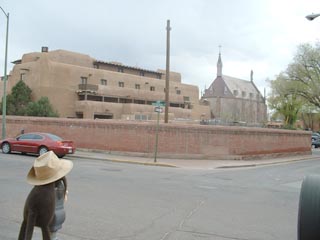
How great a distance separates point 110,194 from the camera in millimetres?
10547

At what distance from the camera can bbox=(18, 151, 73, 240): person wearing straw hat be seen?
3.92 metres

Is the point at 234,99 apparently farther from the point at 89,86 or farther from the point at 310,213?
the point at 310,213

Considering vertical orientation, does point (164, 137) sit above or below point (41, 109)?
below

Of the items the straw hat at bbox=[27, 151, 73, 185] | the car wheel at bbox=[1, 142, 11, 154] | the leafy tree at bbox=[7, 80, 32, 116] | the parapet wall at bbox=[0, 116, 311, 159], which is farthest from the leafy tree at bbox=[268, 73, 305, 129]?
the straw hat at bbox=[27, 151, 73, 185]

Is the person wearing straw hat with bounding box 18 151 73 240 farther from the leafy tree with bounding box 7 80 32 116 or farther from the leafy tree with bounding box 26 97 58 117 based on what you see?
the leafy tree with bounding box 7 80 32 116

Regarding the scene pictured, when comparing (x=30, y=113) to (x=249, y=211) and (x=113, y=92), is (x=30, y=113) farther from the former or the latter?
(x=249, y=211)

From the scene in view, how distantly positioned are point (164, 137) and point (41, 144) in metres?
7.51

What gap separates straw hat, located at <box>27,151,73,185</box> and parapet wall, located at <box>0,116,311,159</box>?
70.7 feet

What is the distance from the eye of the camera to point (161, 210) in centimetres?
881

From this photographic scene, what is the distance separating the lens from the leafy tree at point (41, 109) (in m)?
59.0

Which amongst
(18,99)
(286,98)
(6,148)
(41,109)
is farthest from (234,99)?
(6,148)

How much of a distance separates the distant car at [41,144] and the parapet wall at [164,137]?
4451mm

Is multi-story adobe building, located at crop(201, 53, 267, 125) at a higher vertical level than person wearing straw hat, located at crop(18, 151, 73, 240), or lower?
higher

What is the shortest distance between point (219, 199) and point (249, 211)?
1554 mm
